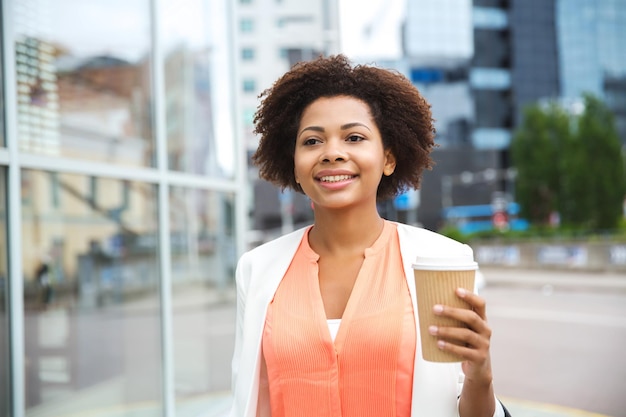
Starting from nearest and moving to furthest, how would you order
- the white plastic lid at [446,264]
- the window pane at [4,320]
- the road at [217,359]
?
the white plastic lid at [446,264] → the window pane at [4,320] → the road at [217,359]

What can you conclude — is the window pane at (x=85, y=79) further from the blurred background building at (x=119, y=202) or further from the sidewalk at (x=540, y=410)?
the sidewalk at (x=540, y=410)

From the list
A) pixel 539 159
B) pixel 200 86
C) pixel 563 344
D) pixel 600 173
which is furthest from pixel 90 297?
pixel 539 159

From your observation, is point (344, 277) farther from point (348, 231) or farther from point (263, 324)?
point (263, 324)

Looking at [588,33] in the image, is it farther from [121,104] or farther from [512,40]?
[121,104]

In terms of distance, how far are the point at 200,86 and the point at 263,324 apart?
13.2 feet

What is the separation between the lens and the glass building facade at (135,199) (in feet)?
12.7

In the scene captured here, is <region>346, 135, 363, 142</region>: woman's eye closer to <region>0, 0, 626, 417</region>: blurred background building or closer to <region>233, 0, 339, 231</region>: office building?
<region>0, 0, 626, 417</region>: blurred background building

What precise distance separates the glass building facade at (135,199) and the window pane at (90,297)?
0.02 m

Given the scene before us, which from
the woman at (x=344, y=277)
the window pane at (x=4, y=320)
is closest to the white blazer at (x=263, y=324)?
the woman at (x=344, y=277)

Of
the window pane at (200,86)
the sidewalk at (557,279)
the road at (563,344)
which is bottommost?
A: the road at (563,344)

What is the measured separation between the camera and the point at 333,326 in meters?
1.42

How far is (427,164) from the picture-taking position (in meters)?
1.72

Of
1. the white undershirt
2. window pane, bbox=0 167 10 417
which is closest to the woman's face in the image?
the white undershirt

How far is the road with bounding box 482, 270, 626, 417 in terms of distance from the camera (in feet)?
21.1
